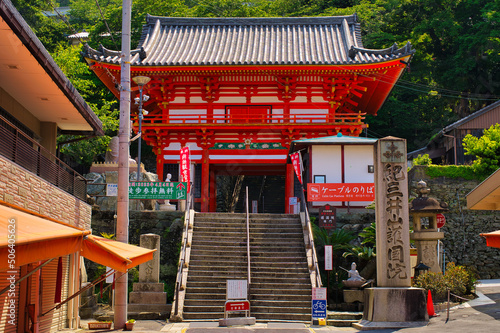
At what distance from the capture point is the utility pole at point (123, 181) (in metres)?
13.8

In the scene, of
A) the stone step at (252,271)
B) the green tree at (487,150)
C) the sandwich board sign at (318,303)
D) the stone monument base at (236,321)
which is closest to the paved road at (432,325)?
the stone monument base at (236,321)

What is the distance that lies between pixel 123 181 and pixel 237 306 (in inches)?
194

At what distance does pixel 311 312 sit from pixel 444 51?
3180 cm

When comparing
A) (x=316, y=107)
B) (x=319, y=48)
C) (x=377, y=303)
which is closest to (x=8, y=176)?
(x=377, y=303)

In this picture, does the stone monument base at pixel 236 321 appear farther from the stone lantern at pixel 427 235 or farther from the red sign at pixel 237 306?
the stone lantern at pixel 427 235

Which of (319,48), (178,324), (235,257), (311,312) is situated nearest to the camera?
(178,324)

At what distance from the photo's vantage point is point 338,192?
24641mm

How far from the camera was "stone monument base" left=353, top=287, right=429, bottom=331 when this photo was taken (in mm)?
14328

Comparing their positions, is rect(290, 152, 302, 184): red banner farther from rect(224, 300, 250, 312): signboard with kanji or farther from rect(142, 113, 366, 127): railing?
rect(224, 300, 250, 312): signboard with kanji

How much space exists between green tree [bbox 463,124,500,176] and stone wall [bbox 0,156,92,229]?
1913 centimetres

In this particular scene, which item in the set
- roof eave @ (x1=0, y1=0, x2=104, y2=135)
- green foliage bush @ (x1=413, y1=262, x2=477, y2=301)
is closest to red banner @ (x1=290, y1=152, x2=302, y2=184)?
green foliage bush @ (x1=413, y1=262, x2=477, y2=301)

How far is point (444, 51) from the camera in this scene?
42.9 m

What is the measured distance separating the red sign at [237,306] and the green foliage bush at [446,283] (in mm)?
5811

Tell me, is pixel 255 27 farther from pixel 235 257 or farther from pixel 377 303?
pixel 377 303
